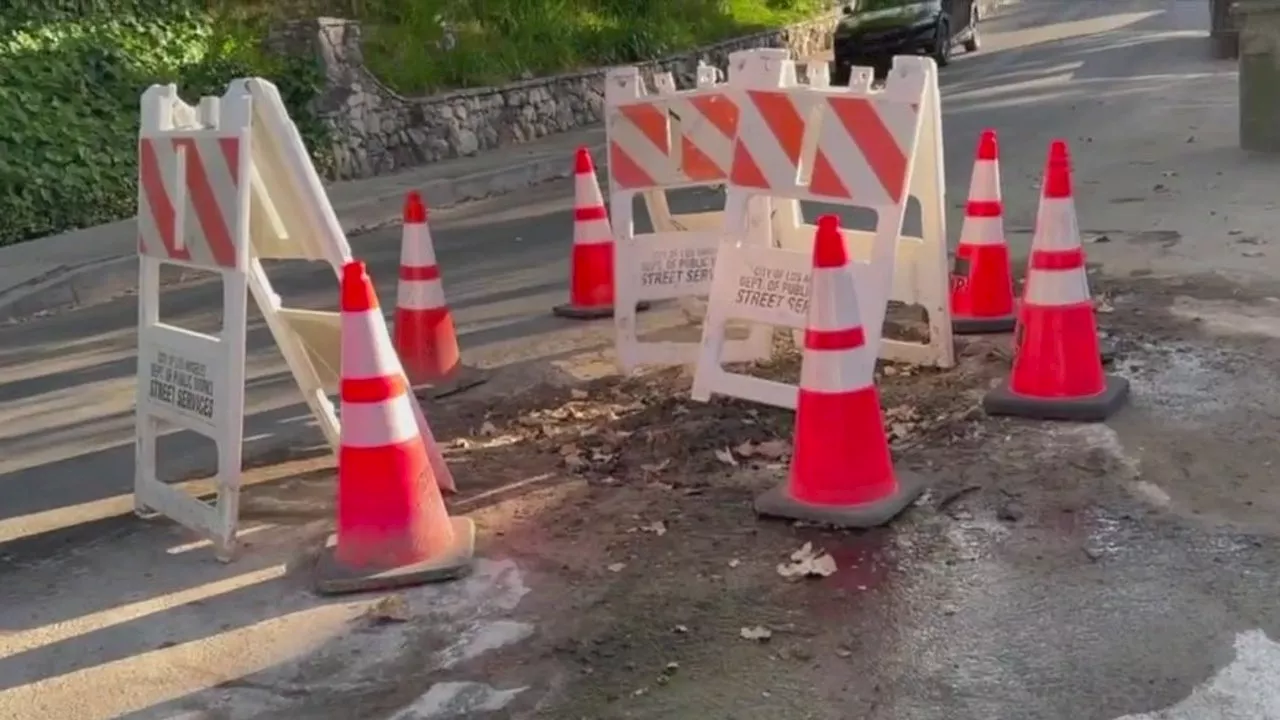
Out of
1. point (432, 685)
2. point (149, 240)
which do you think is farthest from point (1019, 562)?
point (149, 240)

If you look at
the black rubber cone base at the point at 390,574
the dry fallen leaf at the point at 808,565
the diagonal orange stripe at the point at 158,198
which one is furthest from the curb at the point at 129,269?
the dry fallen leaf at the point at 808,565

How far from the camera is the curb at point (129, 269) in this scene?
10.1 m

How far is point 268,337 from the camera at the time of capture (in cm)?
832

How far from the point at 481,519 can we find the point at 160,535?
1145 mm

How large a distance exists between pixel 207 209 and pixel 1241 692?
348 centimetres

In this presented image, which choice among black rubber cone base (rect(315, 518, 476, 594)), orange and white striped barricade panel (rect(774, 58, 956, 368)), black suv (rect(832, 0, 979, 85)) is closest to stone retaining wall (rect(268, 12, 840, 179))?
black suv (rect(832, 0, 979, 85))

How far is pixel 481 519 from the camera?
4.93m

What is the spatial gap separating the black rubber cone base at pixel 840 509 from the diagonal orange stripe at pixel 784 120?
1574mm

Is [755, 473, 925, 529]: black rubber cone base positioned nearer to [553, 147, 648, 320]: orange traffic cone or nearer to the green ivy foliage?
[553, 147, 648, 320]: orange traffic cone

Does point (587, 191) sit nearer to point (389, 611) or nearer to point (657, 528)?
point (657, 528)

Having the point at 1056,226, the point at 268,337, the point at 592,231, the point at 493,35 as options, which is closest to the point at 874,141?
the point at 1056,226

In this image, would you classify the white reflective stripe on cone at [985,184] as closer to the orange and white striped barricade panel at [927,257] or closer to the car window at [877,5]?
the orange and white striped barricade panel at [927,257]

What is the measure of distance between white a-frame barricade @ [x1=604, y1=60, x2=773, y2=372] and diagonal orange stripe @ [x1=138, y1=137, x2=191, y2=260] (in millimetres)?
2147

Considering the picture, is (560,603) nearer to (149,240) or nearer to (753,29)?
(149,240)
